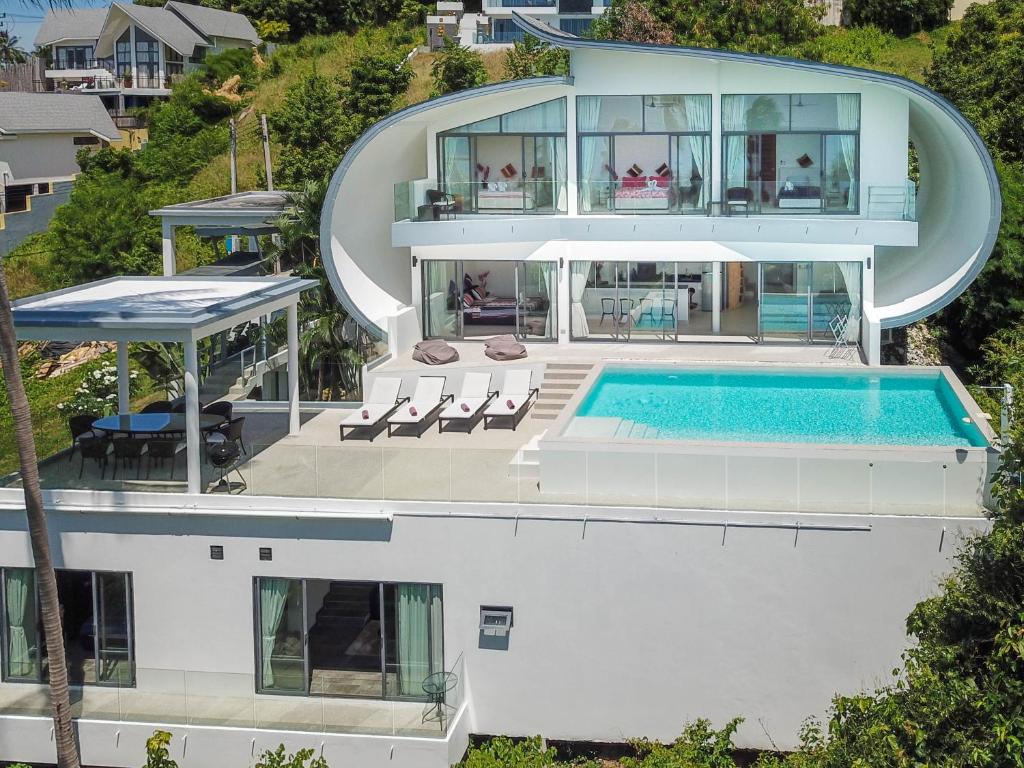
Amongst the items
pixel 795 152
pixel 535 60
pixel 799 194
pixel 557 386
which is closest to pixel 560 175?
pixel 795 152

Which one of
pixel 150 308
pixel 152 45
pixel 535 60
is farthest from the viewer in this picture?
pixel 152 45

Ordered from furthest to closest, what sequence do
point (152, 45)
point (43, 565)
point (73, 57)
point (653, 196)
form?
point (73, 57) → point (152, 45) → point (653, 196) → point (43, 565)

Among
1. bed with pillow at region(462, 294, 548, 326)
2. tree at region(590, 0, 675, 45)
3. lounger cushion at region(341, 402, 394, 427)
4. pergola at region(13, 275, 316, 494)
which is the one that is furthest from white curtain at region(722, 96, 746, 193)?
tree at region(590, 0, 675, 45)

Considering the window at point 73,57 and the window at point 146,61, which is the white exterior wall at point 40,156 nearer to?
the window at point 146,61

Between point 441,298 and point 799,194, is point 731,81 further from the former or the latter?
point 441,298

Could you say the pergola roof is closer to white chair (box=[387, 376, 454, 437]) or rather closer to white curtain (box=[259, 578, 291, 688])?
white chair (box=[387, 376, 454, 437])

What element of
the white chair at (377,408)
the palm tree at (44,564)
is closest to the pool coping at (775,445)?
the white chair at (377,408)
